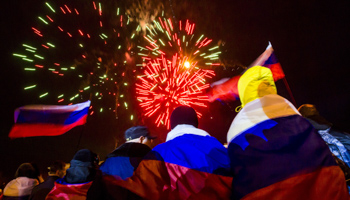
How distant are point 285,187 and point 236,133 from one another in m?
0.53

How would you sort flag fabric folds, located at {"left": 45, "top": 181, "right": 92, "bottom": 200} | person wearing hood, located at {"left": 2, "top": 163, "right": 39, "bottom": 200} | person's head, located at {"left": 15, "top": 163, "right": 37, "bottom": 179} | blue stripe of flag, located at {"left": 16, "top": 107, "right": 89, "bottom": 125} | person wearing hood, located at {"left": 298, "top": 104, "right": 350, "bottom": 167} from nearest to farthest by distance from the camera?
person wearing hood, located at {"left": 298, "top": 104, "right": 350, "bottom": 167} → flag fabric folds, located at {"left": 45, "top": 181, "right": 92, "bottom": 200} → person wearing hood, located at {"left": 2, "top": 163, "right": 39, "bottom": 200} → person's head, located at {"left": 15, "top": 163, "right": 37, "bottom": 179} → blue stripe of flag, located at {"left": 16, "top": 107, "right": 89, "bottom": 125}

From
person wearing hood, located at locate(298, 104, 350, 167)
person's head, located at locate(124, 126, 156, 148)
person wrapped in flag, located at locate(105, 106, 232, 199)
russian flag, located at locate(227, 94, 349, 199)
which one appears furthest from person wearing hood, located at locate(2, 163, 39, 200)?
person wearing hood, located at locate(298, 104, 350, 167)

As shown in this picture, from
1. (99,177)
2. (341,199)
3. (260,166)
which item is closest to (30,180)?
(99,177)

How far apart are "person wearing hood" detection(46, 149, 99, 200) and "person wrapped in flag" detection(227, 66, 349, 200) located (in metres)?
2.59

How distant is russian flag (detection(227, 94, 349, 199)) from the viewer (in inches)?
56.0

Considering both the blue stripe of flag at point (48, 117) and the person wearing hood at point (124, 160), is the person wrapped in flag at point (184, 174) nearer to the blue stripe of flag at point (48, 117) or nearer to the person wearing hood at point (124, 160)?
the person wearing hood at point (124, 160)

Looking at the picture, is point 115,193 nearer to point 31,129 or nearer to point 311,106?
point 311,106

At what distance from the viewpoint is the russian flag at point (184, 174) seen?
177cm

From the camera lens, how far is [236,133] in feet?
5.66

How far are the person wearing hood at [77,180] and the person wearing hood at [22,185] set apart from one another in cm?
242

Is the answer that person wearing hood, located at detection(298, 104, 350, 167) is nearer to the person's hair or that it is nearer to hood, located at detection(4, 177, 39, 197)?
the person's hair

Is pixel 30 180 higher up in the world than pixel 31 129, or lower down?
lower down

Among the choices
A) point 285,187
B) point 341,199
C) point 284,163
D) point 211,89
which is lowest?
point 341,199

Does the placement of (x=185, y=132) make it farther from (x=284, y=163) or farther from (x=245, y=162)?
(x=284, y=163)
